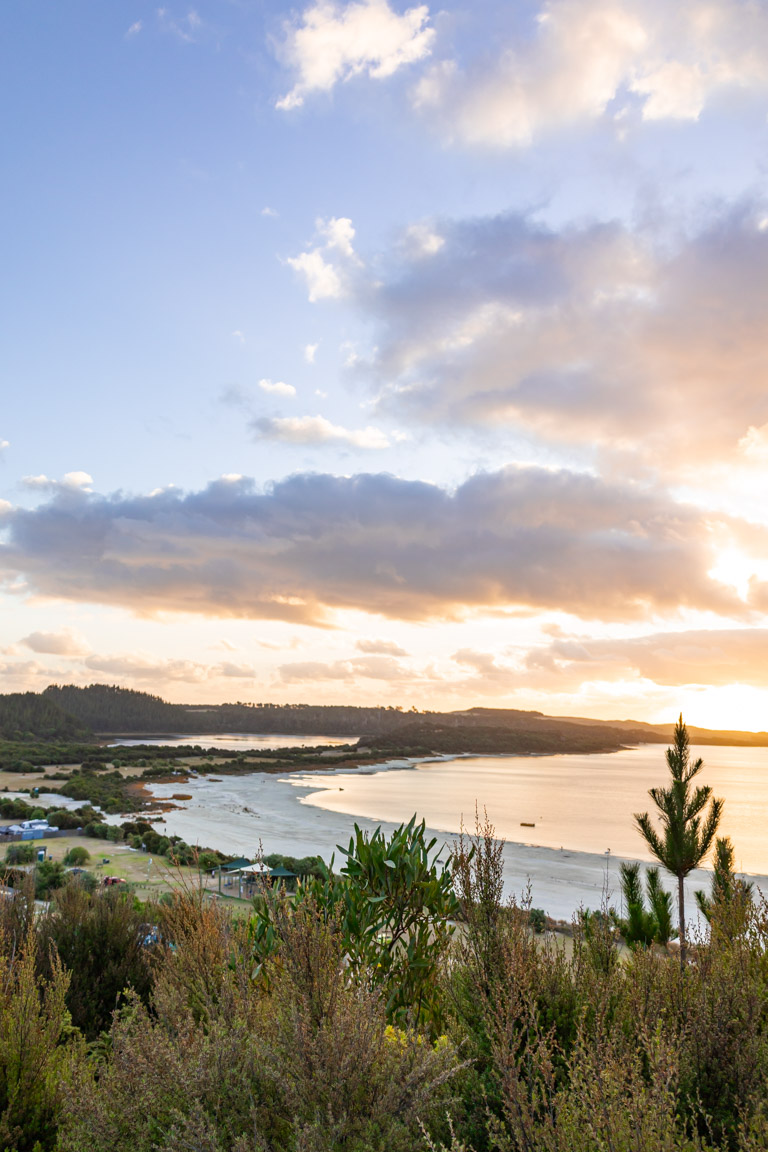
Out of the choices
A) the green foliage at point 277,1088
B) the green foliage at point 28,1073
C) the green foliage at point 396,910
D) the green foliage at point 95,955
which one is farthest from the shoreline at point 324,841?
the green foliage at point 277,1088

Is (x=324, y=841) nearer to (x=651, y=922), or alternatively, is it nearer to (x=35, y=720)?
(x=651, y=922)

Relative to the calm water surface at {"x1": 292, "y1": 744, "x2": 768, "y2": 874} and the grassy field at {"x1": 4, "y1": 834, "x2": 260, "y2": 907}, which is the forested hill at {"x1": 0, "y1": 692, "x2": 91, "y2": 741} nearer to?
the calm water surface at {"x1": 292, "y1": 744, "x2": 768, "y2": 874}

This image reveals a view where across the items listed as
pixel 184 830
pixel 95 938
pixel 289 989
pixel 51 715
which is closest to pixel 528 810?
pixel 184 830

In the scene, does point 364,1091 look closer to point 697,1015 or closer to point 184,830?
point 697,1015

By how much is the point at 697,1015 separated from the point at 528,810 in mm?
52933

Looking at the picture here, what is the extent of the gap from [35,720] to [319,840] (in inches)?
3914

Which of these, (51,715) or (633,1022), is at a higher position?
(633,1022)

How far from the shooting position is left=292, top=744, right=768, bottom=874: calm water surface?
1601 inches

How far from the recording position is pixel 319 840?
3416 cm

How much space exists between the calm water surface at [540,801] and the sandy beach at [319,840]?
7.20ft

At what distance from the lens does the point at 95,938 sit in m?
7.72

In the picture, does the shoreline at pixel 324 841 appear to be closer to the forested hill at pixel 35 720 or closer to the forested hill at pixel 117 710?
the forested hill at pixel 35 720

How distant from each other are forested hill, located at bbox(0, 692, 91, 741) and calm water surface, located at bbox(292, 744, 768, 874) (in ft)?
167

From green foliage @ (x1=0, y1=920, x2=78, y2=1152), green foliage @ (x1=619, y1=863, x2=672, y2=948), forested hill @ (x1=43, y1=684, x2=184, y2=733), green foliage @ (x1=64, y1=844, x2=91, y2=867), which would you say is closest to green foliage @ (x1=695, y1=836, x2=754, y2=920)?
green foliage @ (x1=619, y1=863, x2=672, y2=948)
